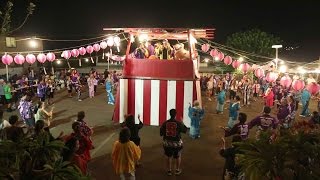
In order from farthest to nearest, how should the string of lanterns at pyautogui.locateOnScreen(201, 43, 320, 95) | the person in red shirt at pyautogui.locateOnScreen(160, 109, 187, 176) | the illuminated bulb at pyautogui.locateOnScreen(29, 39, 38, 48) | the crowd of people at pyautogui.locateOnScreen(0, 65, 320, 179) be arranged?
the illuminated bulb at pyautogui.locateOnScreen(29, 39, 38, 48) → the string of lanterns at pyautogui.locateOnScreen(201, 43, 320, 95) → the person in red shirt at pyautogui.locateOnScreen(160, 109, 187, 176) → the crowd of people at pyautogui.locateOnScreen(0, 65, 320, 179)

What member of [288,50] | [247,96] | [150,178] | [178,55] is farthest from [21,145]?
[288,50]

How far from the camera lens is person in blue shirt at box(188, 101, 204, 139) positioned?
12102 millimetres

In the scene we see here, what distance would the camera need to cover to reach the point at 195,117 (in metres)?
12.2

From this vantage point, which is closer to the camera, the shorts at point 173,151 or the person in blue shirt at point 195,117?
the shorts at point 173,151

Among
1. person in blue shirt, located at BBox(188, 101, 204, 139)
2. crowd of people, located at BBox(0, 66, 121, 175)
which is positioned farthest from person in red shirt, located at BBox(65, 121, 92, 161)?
person in blue shirt, located at BBox(188, 101, 204, 139)

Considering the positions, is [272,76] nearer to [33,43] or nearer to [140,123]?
[140,123]

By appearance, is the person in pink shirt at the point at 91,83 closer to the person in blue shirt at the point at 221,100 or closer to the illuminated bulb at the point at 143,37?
the illuminated bulb at the point at 143,37

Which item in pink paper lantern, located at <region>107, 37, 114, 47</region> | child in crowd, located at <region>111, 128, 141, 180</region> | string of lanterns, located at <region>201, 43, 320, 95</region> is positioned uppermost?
pink paper lantern, located at <region>107, 37, 114, 47</region>

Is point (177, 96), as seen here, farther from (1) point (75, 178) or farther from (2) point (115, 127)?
(1) point (75, 178)

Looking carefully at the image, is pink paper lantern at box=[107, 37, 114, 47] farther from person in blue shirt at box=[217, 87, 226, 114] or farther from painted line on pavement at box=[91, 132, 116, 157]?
person in blue shirt at box=[217, 87, 226, 114]

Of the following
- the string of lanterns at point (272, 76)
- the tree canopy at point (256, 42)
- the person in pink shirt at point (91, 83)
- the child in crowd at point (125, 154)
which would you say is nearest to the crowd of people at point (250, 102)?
the string of lanterns at point (272, 76)

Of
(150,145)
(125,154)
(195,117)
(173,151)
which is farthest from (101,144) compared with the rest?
(125,154)

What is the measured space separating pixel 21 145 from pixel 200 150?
297 inches

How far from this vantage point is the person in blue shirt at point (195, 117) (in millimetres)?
12102
